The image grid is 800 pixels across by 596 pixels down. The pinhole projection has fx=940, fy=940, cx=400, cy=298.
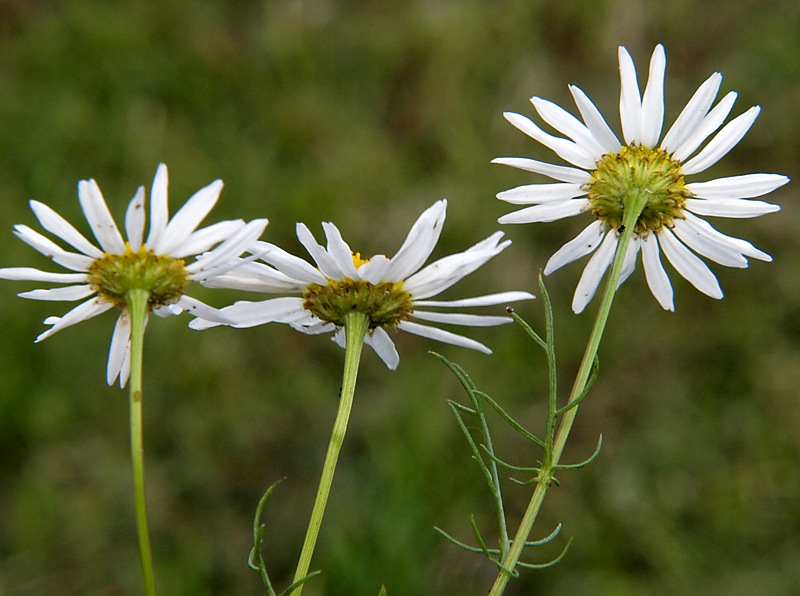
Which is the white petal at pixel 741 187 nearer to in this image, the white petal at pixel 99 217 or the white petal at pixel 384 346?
the white petal at pixel 384 346

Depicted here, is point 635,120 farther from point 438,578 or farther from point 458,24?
point 458,24

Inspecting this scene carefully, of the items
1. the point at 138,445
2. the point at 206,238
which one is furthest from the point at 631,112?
the point at 138,445

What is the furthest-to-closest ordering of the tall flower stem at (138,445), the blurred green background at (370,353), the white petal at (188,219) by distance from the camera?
the blurred green background at (370,353)
the white petal at (188,219)
the tall flower stem at (138,445)

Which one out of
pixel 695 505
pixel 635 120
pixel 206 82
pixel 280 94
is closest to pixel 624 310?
pixel 695 505

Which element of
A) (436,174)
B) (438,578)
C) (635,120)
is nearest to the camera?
(635,120)

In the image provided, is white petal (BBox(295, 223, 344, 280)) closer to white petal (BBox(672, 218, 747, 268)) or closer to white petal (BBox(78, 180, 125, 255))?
white petal (BBox(78, 180, 125, 255))

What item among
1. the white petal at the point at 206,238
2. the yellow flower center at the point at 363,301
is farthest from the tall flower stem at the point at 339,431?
the white petal at the point at 206,238
